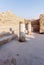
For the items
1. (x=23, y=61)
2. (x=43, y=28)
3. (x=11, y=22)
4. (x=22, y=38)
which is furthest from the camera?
(x=11, y=22)

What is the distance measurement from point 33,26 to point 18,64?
17.7 m

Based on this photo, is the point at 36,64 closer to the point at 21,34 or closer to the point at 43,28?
the point at 21,34

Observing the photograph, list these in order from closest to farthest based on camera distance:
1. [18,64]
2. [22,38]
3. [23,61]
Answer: [18,64], [23,61], [22,38]

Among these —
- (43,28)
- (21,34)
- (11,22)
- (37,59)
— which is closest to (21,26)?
A: (21,34)

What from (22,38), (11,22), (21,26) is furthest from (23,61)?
(11,22)

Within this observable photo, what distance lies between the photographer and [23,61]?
4789 millimetres

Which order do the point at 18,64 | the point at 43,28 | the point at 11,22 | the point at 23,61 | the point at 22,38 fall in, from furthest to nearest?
1. the point at 11,22
2. the point at 43,28
3. the point at 22,38
4. the point at 23,61
5. the point at 18,64

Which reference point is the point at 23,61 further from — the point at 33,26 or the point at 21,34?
the point at 33,26

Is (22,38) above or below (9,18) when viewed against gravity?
below

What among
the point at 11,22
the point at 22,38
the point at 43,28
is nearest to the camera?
the point at 22,38

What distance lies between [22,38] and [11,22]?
11207mm

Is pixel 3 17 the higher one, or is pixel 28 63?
pixel 3 17

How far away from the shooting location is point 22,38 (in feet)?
32.0

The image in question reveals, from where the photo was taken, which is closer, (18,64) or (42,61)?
(18,64)
